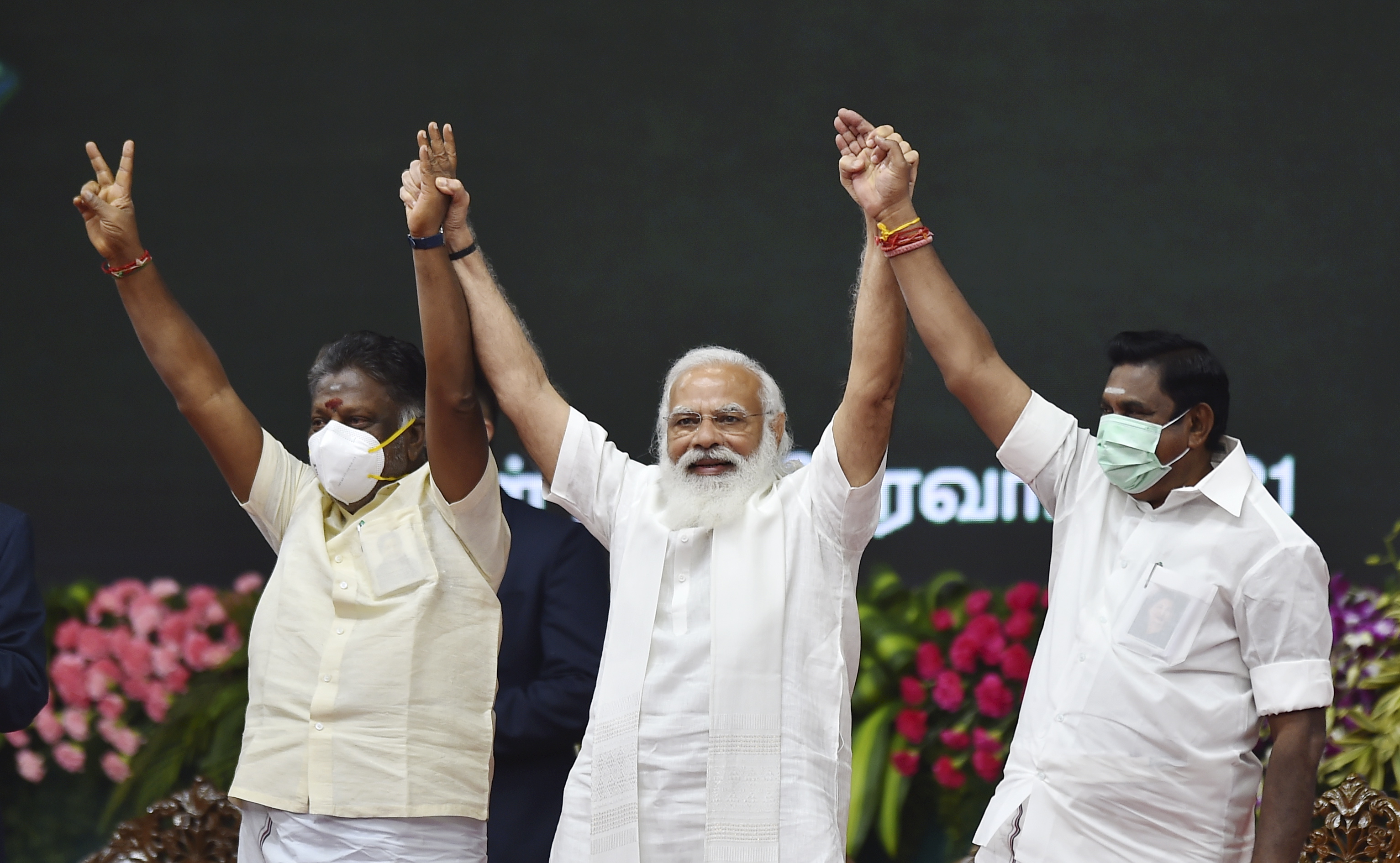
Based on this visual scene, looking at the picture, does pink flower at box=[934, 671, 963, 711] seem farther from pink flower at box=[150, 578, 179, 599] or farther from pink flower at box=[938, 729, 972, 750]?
pink flower at box=[150, 578, 179, 599]

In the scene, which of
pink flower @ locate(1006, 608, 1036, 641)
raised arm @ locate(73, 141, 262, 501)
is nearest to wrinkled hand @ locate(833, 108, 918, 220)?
raised arm @ locate(73, 141, 262, 501)

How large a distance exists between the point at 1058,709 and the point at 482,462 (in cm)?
138

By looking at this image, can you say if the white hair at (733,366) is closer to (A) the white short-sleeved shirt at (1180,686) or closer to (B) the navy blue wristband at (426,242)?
(B) the navy blue wristband at (426,242)

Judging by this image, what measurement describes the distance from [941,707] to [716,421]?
5.11ft

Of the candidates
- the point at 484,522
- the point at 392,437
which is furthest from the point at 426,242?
the point at 484,522

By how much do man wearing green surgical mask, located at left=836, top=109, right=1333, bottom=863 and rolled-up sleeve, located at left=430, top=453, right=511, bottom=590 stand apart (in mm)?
1057

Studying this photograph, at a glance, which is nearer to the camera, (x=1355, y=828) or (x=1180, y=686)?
(x=1180, y=686)

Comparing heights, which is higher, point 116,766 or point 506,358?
point 506,358

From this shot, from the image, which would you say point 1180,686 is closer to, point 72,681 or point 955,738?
point 955,738

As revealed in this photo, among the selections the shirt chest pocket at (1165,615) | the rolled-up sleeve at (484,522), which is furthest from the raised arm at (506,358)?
the shirt chest pocket at (1165,615)

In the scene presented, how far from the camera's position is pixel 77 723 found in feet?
16.6

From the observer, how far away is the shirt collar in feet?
9.95

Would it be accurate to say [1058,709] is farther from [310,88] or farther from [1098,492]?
[310,88]

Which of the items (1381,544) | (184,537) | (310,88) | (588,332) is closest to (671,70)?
(588,332)
